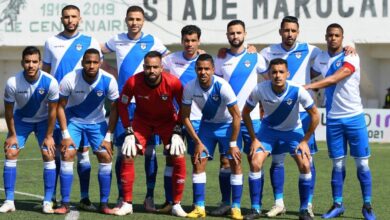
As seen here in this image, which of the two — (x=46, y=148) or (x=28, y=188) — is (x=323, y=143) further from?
(x=46, y=148)

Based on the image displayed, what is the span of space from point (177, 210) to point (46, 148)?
1565mm

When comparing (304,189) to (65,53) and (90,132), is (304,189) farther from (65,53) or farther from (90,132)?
(65,53)

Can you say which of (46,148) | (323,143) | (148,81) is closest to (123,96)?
(148,81)

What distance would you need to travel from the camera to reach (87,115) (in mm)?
10930

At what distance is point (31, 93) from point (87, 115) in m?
0.66

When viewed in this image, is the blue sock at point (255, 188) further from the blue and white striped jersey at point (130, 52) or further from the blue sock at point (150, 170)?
the blue and white striped jersey at point (130, 52)

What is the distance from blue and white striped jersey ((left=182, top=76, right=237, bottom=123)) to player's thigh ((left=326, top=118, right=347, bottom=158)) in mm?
1153

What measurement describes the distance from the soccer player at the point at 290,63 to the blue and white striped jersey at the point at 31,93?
2.42 m

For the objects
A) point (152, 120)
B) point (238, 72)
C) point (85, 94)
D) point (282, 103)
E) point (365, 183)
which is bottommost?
point (365, 183)

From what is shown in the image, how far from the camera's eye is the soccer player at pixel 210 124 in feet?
34.0

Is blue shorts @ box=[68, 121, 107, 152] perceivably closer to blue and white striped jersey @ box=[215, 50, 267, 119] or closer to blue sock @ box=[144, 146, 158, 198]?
blue sock @ box=[144, 146, 158, 198]

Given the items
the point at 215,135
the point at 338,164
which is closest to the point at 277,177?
the point at 338,164

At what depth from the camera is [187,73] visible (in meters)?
11.1

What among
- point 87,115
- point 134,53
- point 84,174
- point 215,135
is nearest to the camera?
point 215,135
